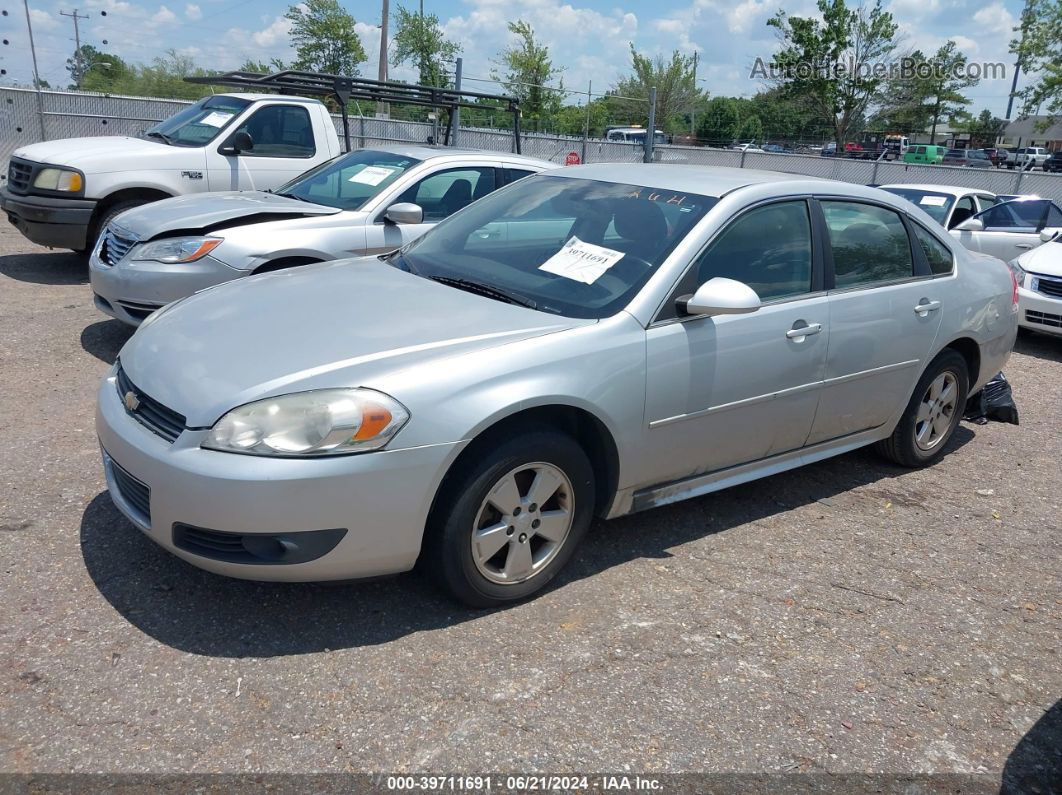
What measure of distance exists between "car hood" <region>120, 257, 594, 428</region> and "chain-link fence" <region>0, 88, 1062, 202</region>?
761cm

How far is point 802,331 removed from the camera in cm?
402

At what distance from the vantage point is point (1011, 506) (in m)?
4.80

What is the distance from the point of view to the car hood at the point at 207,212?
5961mm

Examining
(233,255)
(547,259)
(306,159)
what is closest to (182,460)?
(547,259)

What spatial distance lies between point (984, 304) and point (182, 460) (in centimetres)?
445

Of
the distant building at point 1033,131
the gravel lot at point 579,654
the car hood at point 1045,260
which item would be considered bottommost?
the gravel lot at point 579,654

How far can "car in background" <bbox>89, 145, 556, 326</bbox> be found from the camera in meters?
5.73

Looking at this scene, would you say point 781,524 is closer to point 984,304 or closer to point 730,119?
point 984,304

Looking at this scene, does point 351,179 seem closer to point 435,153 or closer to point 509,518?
point 435,153

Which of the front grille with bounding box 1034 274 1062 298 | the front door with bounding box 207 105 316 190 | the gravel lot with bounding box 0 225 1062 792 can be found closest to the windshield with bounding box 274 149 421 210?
the front door with bounding box 207 105 316 190

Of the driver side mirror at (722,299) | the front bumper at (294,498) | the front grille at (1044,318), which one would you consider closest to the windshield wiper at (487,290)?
the driver side mirror at (722,299)

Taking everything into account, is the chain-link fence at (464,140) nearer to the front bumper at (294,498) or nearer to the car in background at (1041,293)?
the car in background at (1041,293)

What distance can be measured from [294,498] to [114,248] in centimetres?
416

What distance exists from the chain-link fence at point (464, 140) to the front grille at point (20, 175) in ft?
17.6
